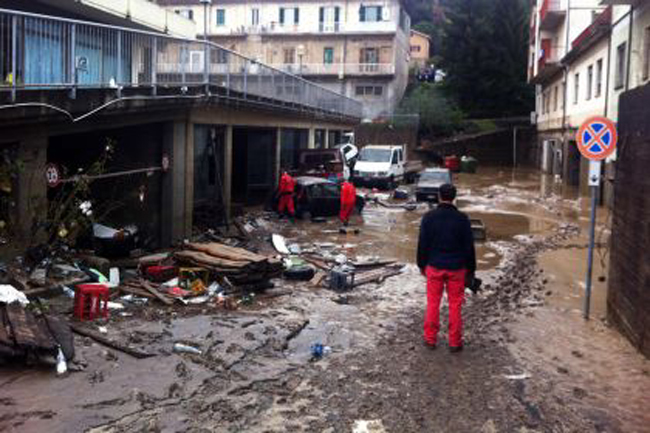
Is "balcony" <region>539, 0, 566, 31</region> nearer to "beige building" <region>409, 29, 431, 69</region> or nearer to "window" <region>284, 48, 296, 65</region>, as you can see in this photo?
"window" <region>284, 48, 296, 65</region>

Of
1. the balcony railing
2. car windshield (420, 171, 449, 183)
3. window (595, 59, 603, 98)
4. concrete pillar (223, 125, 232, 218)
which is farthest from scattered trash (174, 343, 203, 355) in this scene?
the balcony railing

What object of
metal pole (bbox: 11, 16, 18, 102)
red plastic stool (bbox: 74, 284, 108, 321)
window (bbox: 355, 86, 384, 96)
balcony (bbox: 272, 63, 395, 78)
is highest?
balcony (bbox: 272, 63, 395, 78)

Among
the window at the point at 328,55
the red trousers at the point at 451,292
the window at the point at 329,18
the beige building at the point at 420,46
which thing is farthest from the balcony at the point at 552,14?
the beige building at the point at 420,46

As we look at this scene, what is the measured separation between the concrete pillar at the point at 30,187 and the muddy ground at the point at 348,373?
2279 millimetres

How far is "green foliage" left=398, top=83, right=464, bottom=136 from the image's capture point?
5484 cm

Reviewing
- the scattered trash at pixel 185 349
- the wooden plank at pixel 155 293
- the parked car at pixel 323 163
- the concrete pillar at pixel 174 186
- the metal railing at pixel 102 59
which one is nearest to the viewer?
the scattered trash at pixel 185 349

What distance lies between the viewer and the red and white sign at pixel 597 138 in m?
10.2

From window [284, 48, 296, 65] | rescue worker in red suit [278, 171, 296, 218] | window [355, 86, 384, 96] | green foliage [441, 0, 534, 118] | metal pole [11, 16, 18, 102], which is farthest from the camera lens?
window [284, 48, 296, 65]

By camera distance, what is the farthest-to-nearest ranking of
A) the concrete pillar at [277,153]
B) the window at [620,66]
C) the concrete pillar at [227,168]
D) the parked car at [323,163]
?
the parked car at [323,163] < the concrete pillar at [277,153] < the window at [620,66] < the concrete pillar at [227,168]

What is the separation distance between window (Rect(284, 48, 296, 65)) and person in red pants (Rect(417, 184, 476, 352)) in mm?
57339

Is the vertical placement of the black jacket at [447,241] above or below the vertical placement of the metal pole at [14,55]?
below

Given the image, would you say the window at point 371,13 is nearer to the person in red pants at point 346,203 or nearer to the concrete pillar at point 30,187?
the person in red pants at point 346,203

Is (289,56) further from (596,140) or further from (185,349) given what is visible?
(185,349)

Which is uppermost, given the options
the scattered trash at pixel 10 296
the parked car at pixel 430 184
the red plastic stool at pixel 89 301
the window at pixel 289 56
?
the window at pixel 289 56
